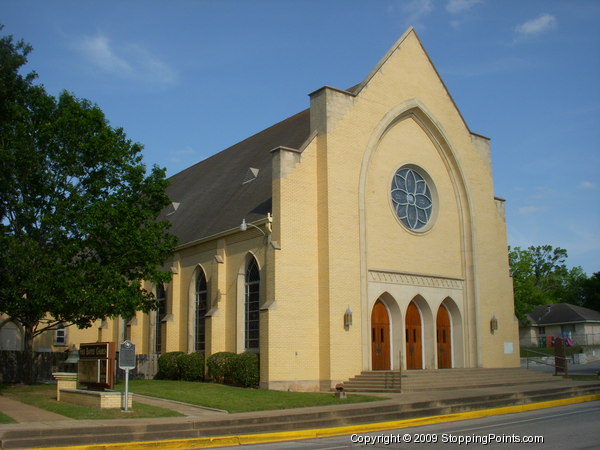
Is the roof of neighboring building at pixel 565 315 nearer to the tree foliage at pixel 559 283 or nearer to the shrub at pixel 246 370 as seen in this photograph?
the tree foliage at pixel 559 283

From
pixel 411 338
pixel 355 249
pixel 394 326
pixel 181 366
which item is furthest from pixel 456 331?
pixel 181 366

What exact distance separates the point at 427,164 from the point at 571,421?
16955 millimetres

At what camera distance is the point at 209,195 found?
3619 centimetres

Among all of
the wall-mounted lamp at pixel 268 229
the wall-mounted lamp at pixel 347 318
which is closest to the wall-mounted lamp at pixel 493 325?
the wall-mounted lamp at pixel 347 318

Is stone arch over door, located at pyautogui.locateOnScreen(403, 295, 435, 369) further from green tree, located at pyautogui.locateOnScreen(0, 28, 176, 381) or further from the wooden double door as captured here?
green tree, located at pyautogui.locateOnScreen(0, 28, 176, 381)

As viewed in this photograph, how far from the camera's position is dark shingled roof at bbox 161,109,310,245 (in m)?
29.8

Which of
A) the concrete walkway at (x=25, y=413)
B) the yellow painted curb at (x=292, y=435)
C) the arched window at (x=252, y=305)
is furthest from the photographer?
the arched window at (x=252, y=305)

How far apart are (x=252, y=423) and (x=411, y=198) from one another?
55.8 ft

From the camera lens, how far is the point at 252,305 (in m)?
27.7

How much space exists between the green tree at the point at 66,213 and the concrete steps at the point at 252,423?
10.0 meters

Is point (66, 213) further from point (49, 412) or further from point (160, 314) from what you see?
point (160, 314)

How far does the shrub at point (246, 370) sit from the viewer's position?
24625mm

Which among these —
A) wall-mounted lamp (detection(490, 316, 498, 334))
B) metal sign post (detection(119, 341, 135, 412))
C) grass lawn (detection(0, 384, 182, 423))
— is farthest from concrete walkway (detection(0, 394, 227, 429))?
wall-mounted lamp (detection(490, 316, 498, 334))

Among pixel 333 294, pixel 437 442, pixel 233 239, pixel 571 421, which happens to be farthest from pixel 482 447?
pixel 233 239
